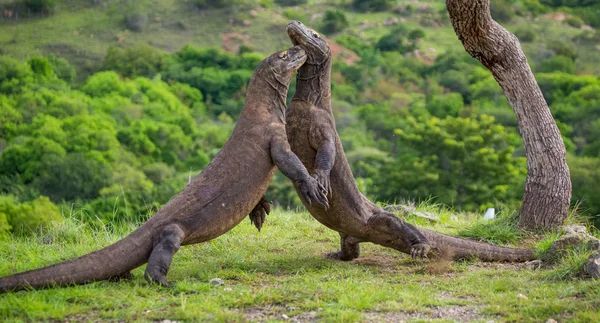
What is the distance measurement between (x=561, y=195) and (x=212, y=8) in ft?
232

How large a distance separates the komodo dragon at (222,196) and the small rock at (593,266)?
237 centimetres

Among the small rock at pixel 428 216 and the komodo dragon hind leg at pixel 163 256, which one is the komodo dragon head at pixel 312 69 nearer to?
the komodo dragon hind leg at pixel 163 256

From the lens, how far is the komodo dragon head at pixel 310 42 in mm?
8742

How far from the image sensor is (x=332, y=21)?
268ft

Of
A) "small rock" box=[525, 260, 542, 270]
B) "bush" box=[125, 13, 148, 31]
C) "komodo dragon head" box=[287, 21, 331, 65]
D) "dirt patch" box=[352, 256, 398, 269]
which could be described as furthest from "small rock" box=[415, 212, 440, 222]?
"bush" box=[125, 13, 148, 31]

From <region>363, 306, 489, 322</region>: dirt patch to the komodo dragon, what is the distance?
5.20ft

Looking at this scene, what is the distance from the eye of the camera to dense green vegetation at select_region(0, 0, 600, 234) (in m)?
45.4

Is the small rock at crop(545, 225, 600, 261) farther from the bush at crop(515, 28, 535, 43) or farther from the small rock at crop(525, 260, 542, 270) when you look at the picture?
the bush at crop(515, 28, 535, 43)

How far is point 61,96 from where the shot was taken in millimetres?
63812

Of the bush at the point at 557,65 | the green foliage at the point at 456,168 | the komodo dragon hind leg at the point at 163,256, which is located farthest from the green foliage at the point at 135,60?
the komodo dragon hind leg at the point at 163,256

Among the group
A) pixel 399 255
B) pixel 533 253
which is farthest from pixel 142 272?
pixel 533 253

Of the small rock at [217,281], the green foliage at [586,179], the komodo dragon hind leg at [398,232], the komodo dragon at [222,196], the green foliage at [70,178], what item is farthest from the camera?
the green foliage at [70,178]

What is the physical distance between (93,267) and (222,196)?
1333 millimetres

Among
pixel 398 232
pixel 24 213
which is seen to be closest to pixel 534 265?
pixel 398 232
